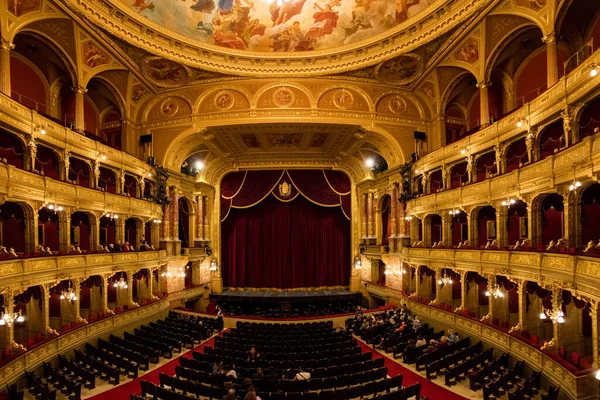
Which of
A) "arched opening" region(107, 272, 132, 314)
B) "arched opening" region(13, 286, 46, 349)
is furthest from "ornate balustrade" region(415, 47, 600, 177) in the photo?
"arched opening" region(13, 286, 46, 349)

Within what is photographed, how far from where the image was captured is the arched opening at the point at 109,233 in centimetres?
1857

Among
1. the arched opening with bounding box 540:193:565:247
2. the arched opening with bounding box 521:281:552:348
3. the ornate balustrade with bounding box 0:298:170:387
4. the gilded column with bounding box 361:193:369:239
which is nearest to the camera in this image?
the ornate balustrade with bounding box 0:298:170:387

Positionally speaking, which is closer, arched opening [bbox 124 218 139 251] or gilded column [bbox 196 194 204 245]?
arched opening [bbox 124 218 139 251]

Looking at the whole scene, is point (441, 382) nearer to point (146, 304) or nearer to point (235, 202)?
point (146, 304)

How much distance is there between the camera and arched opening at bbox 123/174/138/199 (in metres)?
20.5

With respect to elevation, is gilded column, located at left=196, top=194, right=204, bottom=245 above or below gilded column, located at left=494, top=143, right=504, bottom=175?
below

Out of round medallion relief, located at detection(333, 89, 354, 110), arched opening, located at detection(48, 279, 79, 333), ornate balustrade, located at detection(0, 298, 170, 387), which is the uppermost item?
round medallion relief, located at detection(333, 89, 354, 110)

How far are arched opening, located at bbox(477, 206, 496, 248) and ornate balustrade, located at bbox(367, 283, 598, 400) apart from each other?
351cm

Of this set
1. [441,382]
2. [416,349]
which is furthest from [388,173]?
[441,382]

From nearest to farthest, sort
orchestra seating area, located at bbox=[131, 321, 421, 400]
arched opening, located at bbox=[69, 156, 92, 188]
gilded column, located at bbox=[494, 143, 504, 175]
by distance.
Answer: orchestra seating area, located at bbox=[131, 321, 421, 400]
gilded column, located at bbox=[494, 143, 504, 175]
arched opening, located at bbox=[69, 156, 92, 188]

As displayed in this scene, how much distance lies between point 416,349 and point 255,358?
5.70m

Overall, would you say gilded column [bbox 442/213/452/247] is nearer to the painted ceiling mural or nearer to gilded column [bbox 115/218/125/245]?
the painted ceiling mural

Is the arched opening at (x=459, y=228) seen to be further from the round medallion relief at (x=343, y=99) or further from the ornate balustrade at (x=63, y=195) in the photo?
the ornate balustrade at (x=63, y=195)

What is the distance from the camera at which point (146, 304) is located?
19375 mm
